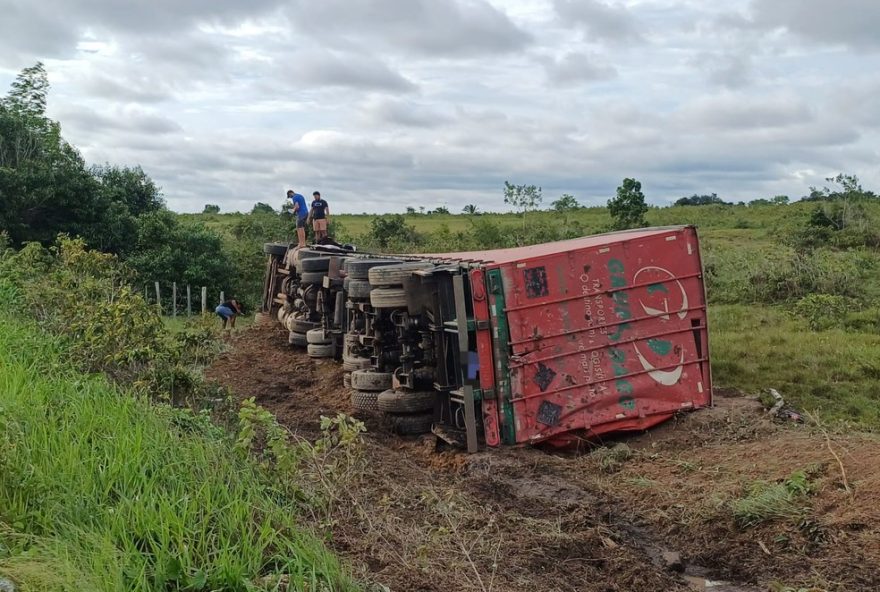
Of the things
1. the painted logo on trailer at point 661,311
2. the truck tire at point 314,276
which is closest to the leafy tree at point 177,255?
the truck tire at point 314,276

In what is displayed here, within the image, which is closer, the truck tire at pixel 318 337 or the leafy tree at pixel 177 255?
the truck tire at pixel 318 337

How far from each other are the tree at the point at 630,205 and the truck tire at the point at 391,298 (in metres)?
21.1

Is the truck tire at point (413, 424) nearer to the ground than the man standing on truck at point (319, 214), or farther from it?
nearer to the ground

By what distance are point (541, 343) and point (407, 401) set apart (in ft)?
4.77

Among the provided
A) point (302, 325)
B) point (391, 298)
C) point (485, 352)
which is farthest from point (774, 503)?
point (302, 325)

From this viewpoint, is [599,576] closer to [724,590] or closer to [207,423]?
[724,590]

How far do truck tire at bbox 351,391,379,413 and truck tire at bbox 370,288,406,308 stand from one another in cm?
101

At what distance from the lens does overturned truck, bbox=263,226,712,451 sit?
8156 millimetres

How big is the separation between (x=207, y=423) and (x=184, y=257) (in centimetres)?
2131

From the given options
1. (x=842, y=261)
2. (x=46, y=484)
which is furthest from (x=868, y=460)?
(x=842, y=261)

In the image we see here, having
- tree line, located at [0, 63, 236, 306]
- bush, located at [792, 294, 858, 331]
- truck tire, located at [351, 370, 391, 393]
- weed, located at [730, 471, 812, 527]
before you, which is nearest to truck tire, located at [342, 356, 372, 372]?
truck tire, located at [351, 370, 391, 393]

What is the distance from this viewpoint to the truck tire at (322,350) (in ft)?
40.4

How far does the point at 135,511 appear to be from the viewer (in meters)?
3.79

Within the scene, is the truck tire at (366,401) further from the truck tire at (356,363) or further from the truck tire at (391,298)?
the truck tire at (391,298)
